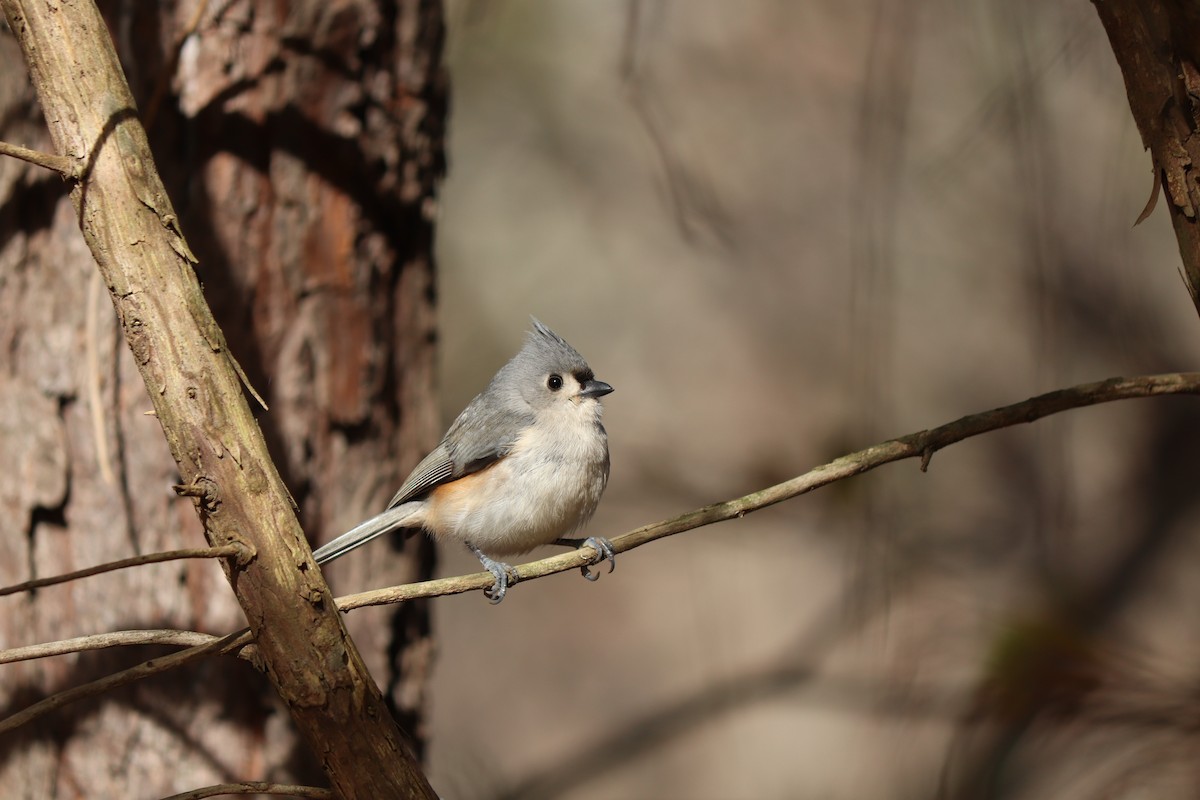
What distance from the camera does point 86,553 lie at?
8.55 ft

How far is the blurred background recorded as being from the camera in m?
3.82

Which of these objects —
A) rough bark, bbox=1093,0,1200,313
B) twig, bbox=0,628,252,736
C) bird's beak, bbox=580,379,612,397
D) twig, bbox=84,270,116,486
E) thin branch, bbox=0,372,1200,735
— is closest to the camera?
twig, bbox=0,628,252,736

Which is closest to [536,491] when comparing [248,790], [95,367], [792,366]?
[95,367]

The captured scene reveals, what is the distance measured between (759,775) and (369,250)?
311 centimetres

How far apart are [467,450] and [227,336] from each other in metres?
0.71

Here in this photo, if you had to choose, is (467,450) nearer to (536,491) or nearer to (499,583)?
(536,491)

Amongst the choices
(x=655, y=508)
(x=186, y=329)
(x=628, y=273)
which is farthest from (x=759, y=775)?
(x=186, y=329)

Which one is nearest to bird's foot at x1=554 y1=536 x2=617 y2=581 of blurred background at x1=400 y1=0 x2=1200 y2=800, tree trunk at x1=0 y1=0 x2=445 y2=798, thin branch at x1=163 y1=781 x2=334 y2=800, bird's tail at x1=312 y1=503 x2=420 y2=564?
bird's tail at x1=312 y1=503 x2=420 y2=564

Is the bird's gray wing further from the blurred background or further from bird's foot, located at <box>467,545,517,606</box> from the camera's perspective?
the blurred background

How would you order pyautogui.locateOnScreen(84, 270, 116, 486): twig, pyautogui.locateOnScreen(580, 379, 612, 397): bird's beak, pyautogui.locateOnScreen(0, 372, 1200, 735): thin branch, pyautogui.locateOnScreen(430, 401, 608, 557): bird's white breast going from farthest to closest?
pyautogui.locateOnScreen(580, 379, 612, 397): bird's beak
pyautogui.locateOnScreen(430, 401, 608, 557): bird's white breast
pyautogui.locateOnScreen(84, 270, 116, 486): twig
pyautogui.locateOnScreen(0, 372, 1200, 735): thin branch

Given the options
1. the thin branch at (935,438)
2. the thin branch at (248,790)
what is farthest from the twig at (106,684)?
the thin branch at (935,438)

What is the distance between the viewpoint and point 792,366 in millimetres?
4926

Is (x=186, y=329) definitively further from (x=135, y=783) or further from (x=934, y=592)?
(x=934, y=592)

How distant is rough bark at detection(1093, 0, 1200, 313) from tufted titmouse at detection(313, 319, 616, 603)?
1.61m
